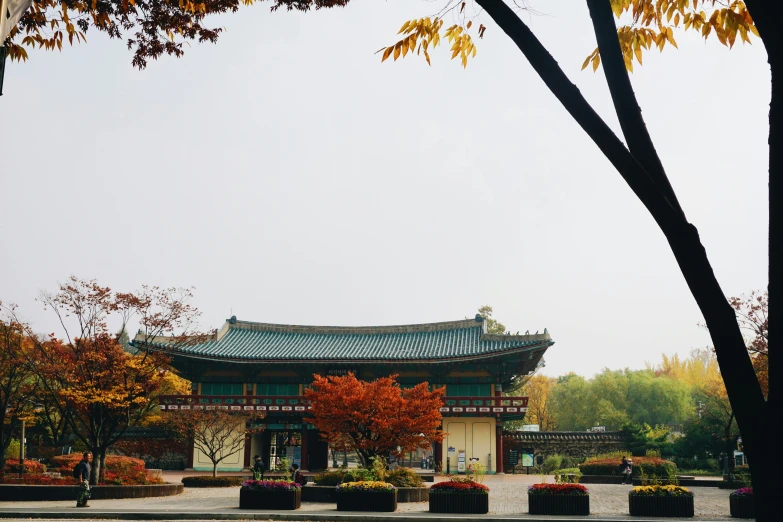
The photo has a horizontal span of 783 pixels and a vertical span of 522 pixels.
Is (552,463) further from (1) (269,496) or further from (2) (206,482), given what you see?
(1) (269,496)

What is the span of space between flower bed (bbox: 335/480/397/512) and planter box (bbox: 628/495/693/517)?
6.64 meters

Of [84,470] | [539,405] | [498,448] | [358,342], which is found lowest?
[498,448]

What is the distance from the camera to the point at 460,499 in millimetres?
19953

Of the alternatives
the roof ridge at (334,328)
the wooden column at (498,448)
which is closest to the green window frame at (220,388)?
the roof ridge at (334,328)

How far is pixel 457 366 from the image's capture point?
41125 mm

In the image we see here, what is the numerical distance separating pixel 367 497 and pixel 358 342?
26250 mm

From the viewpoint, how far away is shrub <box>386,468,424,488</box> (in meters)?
24.2

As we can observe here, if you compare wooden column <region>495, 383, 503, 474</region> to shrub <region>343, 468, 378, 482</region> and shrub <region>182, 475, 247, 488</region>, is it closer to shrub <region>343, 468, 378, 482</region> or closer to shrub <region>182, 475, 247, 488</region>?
shrub <region>182, 475, 247, 488</region>

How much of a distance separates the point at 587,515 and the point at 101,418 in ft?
56.2

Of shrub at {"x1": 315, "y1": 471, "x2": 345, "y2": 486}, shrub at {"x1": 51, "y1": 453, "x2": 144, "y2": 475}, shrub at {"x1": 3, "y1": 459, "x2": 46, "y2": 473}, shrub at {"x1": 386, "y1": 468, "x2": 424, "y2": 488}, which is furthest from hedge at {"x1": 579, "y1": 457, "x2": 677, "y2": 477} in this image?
shrub at {"x1": 3, "y1": 459, "x2": 46, "y2": 473}

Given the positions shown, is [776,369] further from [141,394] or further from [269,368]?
[269,368]

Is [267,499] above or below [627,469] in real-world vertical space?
above

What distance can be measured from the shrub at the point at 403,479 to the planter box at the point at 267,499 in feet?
14.3

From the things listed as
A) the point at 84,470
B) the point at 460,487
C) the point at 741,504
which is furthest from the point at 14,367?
the point at 741,504
